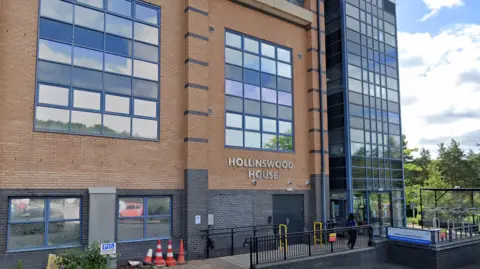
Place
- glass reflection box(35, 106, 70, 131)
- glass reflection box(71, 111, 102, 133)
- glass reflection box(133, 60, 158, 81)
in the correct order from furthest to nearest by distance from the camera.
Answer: glass reflection box(133, 60, 158, 81), glass reflection box(71, 111, 102, 133), glass reflection box(35, 106, 70, 131)

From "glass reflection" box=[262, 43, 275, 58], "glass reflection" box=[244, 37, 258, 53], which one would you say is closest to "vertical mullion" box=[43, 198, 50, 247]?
"glass reflection" box=[244, 37, 258, 53]

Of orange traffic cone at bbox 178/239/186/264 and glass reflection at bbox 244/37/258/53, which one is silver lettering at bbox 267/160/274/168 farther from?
orange traffic cone at bbox 178/239/186/264

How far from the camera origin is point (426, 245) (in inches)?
587

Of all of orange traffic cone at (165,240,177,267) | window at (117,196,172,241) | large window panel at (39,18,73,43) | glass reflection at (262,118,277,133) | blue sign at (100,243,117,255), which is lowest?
orange traffic cone at (165,240,177,267)

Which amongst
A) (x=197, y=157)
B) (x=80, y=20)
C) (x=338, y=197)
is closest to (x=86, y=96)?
(x=80, y=20)

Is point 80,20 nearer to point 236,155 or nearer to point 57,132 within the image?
point 57,132

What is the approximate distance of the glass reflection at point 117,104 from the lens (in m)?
12.9

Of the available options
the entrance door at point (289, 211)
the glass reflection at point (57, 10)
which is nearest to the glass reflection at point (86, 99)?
the glass reflection at point (57, 10)

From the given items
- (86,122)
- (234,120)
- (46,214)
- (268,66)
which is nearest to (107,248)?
(46,214)

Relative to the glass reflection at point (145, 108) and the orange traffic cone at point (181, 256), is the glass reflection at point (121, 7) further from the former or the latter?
the orange traffic cone at point (181, 256)

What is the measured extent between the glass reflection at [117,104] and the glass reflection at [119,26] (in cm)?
237

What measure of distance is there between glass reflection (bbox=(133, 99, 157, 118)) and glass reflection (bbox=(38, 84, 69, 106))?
2387 mm

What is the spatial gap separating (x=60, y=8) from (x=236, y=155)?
8.57 meters

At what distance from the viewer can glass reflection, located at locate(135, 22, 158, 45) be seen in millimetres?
13969
